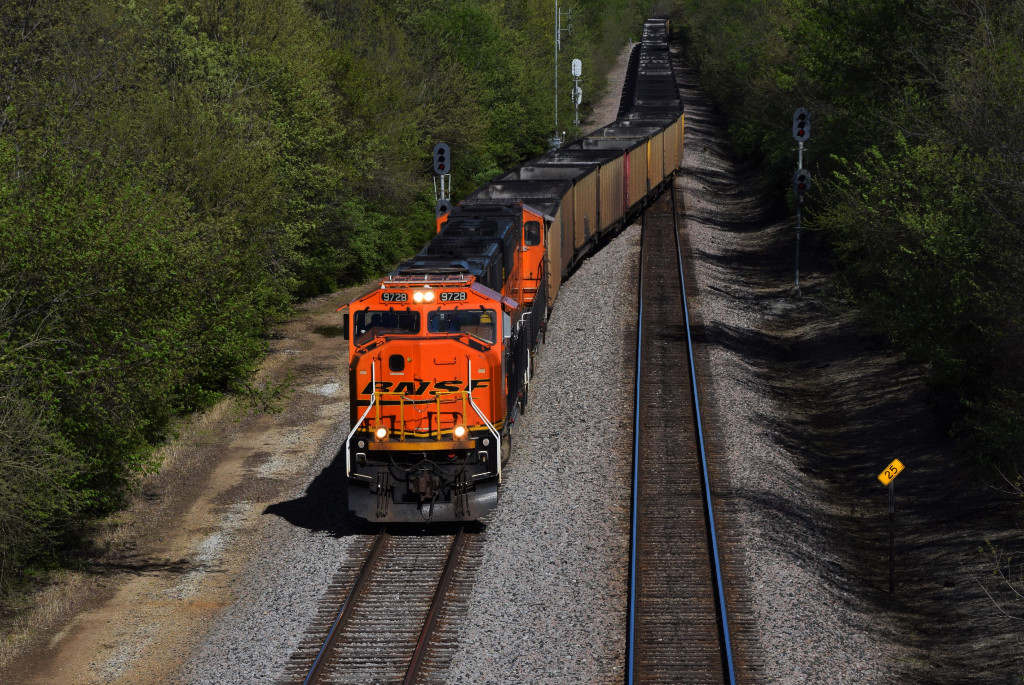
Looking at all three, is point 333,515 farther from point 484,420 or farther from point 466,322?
point 466,322

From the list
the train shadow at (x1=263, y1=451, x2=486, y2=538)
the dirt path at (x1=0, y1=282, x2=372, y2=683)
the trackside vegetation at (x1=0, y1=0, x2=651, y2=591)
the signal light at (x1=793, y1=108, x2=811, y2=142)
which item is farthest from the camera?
the signal light at (x1=793, y1=108, x2=811, y2=142)

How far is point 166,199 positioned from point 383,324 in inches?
247

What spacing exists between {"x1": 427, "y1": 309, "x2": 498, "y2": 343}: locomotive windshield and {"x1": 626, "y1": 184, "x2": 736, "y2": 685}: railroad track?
13.4 ft

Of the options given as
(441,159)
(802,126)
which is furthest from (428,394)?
(802,126)

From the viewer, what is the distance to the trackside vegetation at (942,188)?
18516mm

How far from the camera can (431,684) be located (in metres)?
13.9

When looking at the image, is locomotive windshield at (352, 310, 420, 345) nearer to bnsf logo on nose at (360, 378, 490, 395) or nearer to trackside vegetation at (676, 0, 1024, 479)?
bnsf logo on nose at (360, 378, 490, 395)

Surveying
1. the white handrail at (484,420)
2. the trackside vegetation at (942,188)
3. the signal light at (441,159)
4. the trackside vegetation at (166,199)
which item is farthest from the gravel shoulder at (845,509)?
the trackside vegetation at (166,199)

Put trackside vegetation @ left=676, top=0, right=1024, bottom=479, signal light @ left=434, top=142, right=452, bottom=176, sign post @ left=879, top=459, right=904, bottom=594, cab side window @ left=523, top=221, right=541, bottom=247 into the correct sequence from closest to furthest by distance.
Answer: sign post @ left=879, top=459, right=904, bottom=594 < trackside vegetation @ left=676, top=0, right=1024, bottom=479 < cab side window @ left=523, top=221, right=541, bottom=247 < signal light @ left=434, top=142, right=452, bottom=176

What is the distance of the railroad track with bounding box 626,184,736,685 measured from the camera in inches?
567

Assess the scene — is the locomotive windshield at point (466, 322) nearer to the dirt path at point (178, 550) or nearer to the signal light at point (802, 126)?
the dirt path at point (178, 550)

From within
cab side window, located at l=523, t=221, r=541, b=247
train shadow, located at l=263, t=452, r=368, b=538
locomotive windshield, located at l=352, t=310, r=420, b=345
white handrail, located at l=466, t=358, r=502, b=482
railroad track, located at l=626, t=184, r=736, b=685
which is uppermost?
cab side window, located at l=523, t=221, r=541, b=247

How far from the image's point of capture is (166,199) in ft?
71.4

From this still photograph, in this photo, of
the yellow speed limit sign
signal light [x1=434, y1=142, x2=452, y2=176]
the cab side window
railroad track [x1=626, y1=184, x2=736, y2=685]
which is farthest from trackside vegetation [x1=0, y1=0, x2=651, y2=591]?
the yellow speed limit sign
